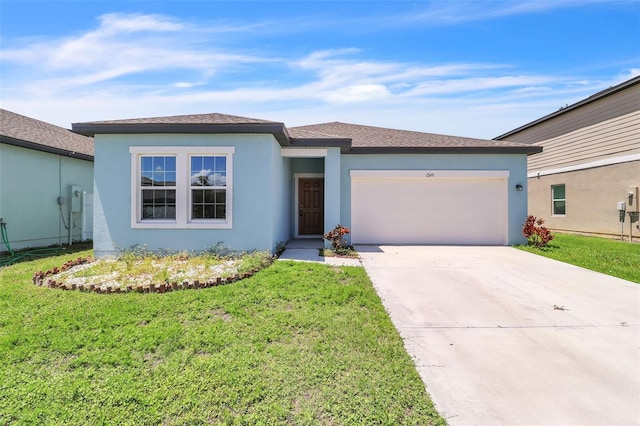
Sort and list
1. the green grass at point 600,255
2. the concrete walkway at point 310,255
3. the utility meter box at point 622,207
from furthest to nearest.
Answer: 1. the utility meter box at point 622,207
2. the concrete walkway at point 310,255
3. the green grass at point 600,255

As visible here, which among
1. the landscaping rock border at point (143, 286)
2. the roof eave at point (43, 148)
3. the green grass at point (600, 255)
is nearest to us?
the landscaping rock border at point (143, 286)

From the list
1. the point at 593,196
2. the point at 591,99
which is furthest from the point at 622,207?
the point at 591,99

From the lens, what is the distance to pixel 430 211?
1069 cm

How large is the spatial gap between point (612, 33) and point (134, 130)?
574 inches

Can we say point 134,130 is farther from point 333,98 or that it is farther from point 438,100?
point 438,100

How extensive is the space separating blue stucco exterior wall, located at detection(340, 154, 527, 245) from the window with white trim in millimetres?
5884

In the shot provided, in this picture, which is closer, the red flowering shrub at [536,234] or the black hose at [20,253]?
the black hose at [20,253]

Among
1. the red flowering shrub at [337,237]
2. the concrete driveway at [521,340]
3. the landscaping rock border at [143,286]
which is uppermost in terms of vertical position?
the red flowering shrub at [337,237]

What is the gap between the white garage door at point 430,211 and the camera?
1062 centimetres

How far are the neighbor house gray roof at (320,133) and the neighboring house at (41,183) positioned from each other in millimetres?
3189

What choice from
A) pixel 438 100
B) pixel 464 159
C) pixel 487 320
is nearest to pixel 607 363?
pixel 487 320

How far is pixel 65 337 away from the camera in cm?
354

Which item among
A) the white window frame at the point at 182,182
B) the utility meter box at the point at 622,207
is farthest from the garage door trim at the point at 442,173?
the utility meter box at the point at 622,207

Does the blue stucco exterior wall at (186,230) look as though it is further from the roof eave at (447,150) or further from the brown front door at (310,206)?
the brown front door at (310,206)
